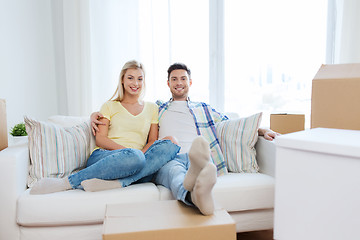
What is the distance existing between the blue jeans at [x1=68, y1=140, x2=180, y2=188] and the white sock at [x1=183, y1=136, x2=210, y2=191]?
1.45 ft

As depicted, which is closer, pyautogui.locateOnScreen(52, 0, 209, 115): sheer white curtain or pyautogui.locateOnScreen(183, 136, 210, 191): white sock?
pyautogui.locateOnScreen(183, 136, 210, 191): white sock

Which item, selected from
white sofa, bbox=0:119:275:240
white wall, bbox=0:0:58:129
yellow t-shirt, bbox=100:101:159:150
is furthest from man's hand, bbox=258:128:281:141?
white wall, bbox=0:0:58:129

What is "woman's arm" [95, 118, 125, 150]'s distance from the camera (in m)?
1.74

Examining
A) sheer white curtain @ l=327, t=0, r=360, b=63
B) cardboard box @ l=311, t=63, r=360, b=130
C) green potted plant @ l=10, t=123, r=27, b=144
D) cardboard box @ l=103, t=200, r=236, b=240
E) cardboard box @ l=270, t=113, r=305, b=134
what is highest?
sheer white curtain @ l=327, t=0, r=360, b=63

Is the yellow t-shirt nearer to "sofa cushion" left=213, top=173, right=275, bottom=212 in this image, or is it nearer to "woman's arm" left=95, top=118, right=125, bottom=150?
"woman's arm" left=95, top=118, right=125, bottom=150

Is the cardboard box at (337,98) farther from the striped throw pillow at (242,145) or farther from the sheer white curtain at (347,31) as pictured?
the sheer white curtain at (347,31)

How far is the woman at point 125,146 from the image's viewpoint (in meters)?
1.44

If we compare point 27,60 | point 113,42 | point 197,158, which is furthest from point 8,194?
point 113,42

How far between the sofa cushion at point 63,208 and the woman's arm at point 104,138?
1.26 ft

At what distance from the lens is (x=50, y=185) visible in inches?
56.3

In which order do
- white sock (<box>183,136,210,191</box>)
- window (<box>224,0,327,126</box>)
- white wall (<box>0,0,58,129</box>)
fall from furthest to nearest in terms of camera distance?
window (<box>224,0,327,126</box>), white wall (<box>0,0,58,129</box>), white sock (<box>183,136,210,191</box>)

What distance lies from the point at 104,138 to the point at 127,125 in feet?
0.51

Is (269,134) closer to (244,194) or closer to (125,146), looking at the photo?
(244,194)

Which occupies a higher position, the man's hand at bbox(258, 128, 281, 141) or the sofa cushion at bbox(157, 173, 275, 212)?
the man's hand at bbox(258, 128, 281, 141)
